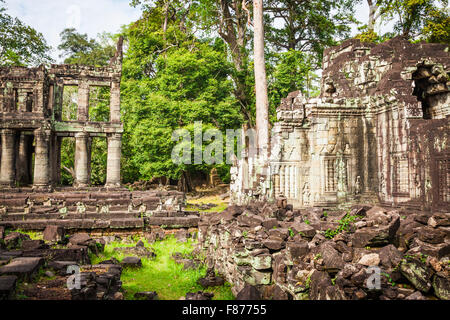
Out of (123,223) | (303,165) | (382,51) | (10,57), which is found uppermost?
(10,57)

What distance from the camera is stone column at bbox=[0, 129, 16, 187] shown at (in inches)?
648

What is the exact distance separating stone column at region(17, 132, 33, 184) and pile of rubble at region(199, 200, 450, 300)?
17740 millimetres

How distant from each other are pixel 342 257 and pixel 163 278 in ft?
12.3

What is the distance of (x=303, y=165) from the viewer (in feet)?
25.8

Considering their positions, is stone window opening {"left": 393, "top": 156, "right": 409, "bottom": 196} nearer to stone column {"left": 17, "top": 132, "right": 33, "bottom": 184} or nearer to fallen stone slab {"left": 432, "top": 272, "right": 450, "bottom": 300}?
fallen stone slab {"left": 432, "top": 272, "right": 450, "bottom": 300}

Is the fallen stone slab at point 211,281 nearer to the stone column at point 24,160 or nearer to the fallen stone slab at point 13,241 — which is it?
the fallen stone slab at point 13,241

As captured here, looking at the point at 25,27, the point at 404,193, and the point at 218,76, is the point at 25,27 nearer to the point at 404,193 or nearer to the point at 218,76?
the point at 218,76

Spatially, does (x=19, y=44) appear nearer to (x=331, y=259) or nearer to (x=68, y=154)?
(x=68, y=154)

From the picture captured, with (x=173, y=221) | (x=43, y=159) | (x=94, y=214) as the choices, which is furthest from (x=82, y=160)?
(x=173, y=221)

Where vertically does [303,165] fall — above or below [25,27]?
below

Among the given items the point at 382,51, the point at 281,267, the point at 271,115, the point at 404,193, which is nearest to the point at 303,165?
the point at 404,193

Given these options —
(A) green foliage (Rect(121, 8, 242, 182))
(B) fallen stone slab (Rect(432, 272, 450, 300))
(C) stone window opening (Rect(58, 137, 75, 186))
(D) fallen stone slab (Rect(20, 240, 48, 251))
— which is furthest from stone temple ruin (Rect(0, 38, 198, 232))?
(B) fallen stone slab (Rect(432, 272, 450, 300))

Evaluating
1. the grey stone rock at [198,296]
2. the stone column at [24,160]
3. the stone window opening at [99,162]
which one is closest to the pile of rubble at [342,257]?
the grey stone rock at [198,296]
